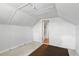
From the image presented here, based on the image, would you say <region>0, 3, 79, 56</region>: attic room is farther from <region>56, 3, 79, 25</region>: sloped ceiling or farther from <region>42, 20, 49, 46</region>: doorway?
<region>56, 3, 79, 25</region>: sloped ceiling

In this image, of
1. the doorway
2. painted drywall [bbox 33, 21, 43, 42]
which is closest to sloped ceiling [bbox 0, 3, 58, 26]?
the doorway

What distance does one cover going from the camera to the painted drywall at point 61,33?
6.21 meters

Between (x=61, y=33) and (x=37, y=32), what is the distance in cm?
189

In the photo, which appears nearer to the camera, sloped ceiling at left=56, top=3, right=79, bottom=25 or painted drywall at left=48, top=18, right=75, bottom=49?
sloped ceiling at left=56, top=3, right=79, bottom=25

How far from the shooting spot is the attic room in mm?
4039

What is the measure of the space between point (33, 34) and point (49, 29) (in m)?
1.36

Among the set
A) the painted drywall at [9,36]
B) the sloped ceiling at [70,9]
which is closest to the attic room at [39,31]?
the painted drywall at [9,36]

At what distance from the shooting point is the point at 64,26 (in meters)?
6.55

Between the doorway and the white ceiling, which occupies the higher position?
the white ceiling

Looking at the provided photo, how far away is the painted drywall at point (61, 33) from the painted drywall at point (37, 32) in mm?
765

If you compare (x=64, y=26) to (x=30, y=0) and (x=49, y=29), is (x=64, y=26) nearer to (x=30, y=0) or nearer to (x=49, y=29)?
(x=49, y=29)

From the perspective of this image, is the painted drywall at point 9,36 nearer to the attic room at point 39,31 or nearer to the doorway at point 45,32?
the attic room at point 39,31

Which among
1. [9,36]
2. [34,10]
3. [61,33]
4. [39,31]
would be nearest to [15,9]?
[34,10]

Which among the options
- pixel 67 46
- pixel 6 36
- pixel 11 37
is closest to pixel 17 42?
pixel 11 37
